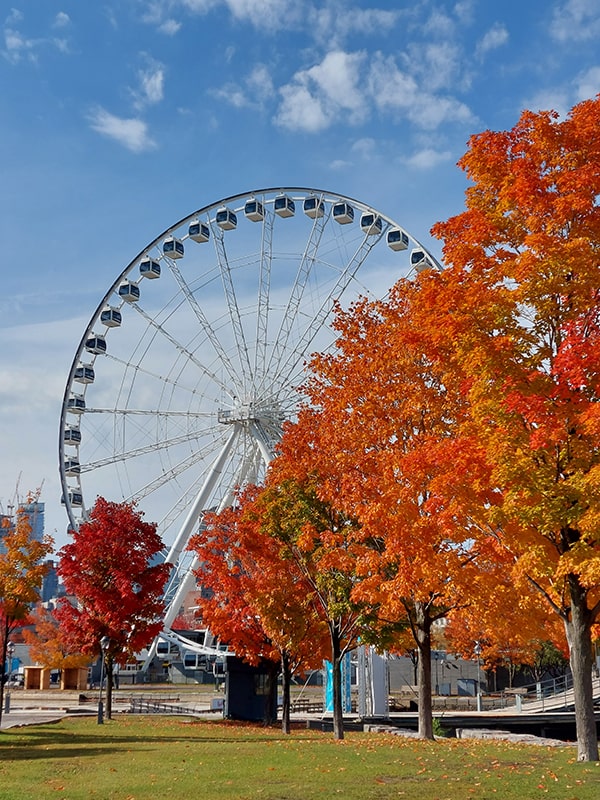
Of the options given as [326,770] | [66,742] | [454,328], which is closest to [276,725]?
[66,742]

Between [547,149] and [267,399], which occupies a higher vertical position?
[267,399]

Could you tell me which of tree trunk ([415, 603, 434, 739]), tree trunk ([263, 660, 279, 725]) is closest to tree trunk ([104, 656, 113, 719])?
tree trunk ([263, 660, 279, 725])

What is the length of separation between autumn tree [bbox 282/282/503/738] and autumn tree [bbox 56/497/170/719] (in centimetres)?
1167

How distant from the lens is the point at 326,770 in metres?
14.2

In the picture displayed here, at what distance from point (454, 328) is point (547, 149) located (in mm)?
4264

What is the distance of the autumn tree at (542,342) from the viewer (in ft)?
46.5

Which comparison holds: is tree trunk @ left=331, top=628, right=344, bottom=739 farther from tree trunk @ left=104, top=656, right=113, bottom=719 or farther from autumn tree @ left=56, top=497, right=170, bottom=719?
tree trunk @ left=104, top=656, right=113, bottom=719

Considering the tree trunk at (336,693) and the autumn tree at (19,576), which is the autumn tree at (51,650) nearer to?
the autumn tree at (19,576)

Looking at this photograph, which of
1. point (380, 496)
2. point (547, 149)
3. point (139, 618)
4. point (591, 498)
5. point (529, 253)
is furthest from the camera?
point (139, 618)

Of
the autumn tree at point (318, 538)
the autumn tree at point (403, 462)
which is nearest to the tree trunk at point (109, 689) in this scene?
the autumn tree at point (318, 538)

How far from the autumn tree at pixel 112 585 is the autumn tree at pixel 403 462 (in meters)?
11.7

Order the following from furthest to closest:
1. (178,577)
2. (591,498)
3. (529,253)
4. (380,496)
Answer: (178,577) → (380,496) → (529,253) → (591,498)

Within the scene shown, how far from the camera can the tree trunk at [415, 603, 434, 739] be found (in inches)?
877

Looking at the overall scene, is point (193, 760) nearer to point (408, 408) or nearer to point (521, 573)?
point (521, 573)
